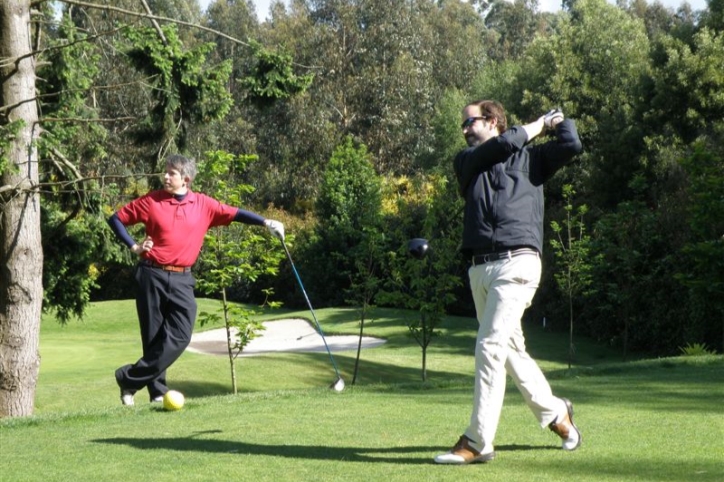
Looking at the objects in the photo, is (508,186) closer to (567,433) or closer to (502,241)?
(502,241)

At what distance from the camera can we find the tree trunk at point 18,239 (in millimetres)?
15352

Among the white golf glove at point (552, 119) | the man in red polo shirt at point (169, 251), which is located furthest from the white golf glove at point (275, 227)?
the white golf glove at point (552, 119)

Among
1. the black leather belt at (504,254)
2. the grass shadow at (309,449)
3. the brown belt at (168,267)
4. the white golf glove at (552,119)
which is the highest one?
the white golf glove at (552,119)

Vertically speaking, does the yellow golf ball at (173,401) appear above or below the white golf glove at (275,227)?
below

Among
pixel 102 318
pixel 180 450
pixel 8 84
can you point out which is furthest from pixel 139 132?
pixel 102 318

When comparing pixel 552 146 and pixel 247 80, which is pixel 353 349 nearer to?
pixel 247 80

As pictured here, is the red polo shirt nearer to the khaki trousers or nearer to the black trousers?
the black trousers

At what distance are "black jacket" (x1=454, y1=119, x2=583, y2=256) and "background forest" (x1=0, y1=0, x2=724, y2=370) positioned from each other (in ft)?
27.5

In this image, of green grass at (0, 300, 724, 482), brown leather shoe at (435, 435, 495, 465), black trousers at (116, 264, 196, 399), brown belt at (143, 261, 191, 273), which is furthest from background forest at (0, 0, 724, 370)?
brown leather shoe at (435, 435, 495, 465)

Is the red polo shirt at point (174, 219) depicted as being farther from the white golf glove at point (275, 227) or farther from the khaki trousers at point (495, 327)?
the khaki trousers at point (495, 327)

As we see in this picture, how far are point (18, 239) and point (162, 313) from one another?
6670 mm

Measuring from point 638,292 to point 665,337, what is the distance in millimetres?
1439

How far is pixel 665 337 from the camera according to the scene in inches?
1137

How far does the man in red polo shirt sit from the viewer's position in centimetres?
946
